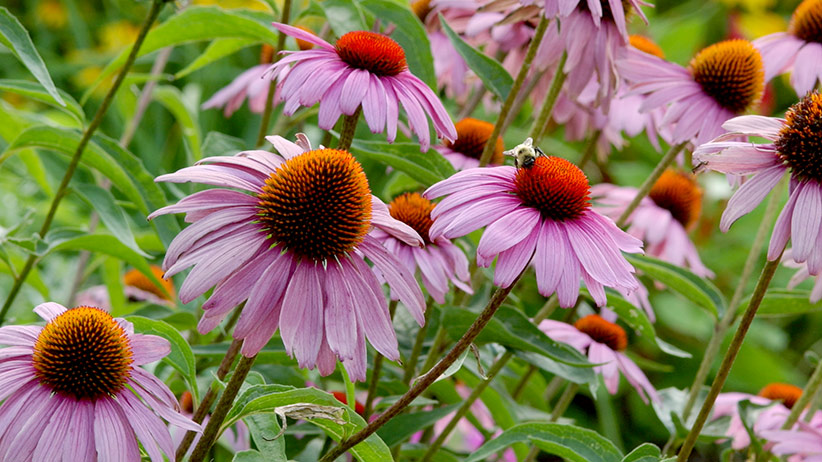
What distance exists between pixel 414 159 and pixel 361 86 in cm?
18

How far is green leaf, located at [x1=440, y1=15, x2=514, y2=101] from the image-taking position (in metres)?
1.11

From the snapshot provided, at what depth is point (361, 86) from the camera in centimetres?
86

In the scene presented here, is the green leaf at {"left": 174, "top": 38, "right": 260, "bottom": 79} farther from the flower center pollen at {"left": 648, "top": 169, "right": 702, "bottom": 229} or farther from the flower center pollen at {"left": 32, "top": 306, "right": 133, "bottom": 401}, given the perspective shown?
the flower center pollen at {"left": 648, "top": 169, "right": 702, "bottom": 229}

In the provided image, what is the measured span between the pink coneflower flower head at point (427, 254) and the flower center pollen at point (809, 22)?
70cm

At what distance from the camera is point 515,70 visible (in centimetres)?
147

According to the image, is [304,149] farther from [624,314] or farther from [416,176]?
[624,314]

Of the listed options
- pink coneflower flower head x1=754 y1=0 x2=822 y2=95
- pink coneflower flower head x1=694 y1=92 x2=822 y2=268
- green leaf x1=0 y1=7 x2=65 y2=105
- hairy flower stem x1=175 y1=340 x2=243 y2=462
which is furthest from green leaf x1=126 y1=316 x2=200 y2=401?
pink coneflower flower head x1=754 y1=0 x2=822 y2=95

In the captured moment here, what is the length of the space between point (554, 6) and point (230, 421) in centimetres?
58

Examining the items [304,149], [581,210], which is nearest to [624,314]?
[581,210]

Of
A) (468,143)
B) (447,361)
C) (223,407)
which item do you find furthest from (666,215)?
(223,407)

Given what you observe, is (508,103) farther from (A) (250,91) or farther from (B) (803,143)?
(A) (250,91)

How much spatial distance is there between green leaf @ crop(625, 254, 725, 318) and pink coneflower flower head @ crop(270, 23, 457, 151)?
363mm

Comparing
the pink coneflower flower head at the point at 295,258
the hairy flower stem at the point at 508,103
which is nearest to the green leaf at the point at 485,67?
the hairy flower stem at the point at 508,103

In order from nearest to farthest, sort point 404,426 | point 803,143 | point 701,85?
point 803,143 → point 404,426 → point 701,85
